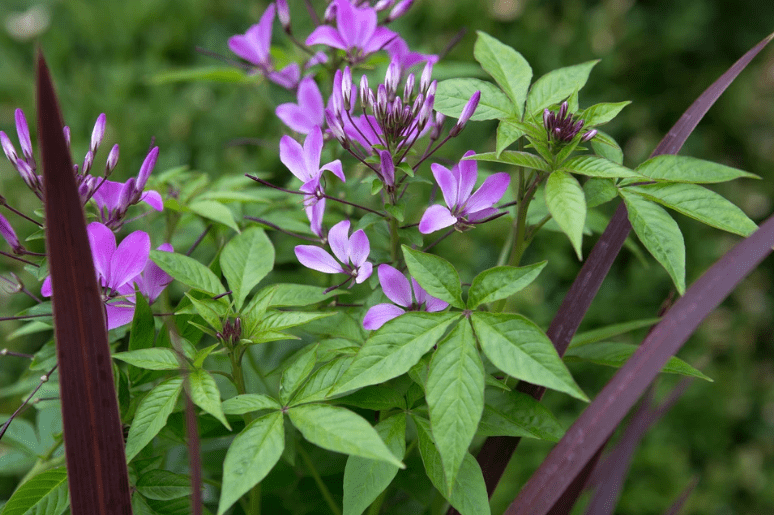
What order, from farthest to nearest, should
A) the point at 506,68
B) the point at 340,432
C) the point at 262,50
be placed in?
the point at 262,50
the point at 506,68
the point at 340,432

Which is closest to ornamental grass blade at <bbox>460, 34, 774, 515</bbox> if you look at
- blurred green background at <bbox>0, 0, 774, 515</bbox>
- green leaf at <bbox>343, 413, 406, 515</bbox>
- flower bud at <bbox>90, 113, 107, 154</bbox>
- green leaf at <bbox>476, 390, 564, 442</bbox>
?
green leaf at <bbox>476, 390, 564, 442</bbox>

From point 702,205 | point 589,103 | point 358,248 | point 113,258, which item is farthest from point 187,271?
point 589,103

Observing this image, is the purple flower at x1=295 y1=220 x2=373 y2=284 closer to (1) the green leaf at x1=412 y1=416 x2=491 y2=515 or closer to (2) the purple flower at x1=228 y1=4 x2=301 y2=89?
(1) the green leaf at x1=412 y1=416 x2=491 y2=515

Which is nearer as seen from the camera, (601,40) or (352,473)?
(352,473)

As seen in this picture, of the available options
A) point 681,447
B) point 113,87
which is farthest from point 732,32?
point 113,87

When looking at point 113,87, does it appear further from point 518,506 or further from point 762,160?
point 762,160

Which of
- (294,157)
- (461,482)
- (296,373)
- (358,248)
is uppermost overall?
(294,157)

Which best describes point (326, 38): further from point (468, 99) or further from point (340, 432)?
point (340, 432)
